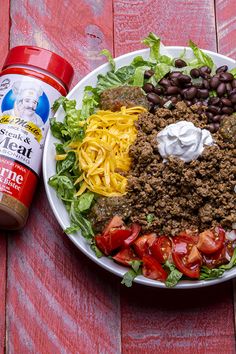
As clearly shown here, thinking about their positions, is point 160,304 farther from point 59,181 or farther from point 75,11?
point 75,11

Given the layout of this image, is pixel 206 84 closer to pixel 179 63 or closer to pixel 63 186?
pixel 179 63

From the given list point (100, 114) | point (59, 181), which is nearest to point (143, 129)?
point (100, 114)

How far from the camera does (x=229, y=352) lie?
7.67 ft

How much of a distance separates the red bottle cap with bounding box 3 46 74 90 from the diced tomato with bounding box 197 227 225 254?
64 centimetres

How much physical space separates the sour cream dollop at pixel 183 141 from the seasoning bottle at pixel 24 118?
1.20 feet

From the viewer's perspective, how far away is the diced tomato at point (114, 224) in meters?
2.17

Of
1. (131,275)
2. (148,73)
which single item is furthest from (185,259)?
(148,73)

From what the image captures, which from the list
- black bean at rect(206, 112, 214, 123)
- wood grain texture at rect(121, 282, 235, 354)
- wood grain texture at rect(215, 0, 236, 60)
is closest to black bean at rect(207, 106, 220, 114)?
black bean at rect(206, 112, 214, 123)

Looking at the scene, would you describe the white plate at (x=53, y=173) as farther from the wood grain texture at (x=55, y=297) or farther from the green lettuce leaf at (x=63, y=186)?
the wood grain texture at (x=55, y=297)

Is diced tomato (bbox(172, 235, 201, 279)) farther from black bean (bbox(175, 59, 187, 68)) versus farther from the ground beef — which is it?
black bean (bbox(175, 59, 187, 68))

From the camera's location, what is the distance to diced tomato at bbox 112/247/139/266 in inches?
85.7

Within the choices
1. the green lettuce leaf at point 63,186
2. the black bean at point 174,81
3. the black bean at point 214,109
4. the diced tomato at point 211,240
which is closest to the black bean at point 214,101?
the black bean at point 214,109

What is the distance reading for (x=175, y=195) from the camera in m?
2.20

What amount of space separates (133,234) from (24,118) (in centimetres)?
48
